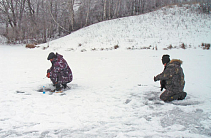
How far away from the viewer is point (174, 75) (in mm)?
4059

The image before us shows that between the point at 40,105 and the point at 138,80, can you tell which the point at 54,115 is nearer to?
the point at 40,105

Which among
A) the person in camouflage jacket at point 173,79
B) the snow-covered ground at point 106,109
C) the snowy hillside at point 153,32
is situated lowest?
the snow-covered ground at point 106,109

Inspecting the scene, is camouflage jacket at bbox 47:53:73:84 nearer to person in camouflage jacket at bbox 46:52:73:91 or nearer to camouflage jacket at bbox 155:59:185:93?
person in camouflage jacket at bbox 46:52:73:91

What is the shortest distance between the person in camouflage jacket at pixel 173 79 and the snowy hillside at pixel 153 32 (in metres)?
11.7

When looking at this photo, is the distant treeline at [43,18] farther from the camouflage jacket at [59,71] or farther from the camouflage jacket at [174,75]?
the camouflage jacket at [174,75]

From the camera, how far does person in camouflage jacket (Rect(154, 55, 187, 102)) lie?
4.02 metres

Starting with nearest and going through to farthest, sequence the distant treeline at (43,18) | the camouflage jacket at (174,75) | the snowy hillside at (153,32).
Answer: the camouflage jacket at (174,75)
the snowy hillside at (153,32)
the distant treeline at (43,18)

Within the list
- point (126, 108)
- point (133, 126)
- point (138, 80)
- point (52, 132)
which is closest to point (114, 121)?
point (133, 126)

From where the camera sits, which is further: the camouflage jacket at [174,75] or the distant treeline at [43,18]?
the distant treeline at [43,18]

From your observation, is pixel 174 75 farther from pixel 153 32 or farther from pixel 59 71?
pixel 153 32

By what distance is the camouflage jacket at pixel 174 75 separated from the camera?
4.02m

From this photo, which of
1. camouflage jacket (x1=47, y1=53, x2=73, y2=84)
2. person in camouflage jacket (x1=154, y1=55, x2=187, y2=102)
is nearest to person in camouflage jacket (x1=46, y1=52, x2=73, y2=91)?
camouflage jacket (x1=47, y1=53, x2=73, y2=84)

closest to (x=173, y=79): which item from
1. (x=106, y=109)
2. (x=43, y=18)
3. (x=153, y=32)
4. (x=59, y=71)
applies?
(x=106, y=109)

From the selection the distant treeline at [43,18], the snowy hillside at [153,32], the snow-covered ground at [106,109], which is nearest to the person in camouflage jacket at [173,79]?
the snow-covered ground at [106,109]
